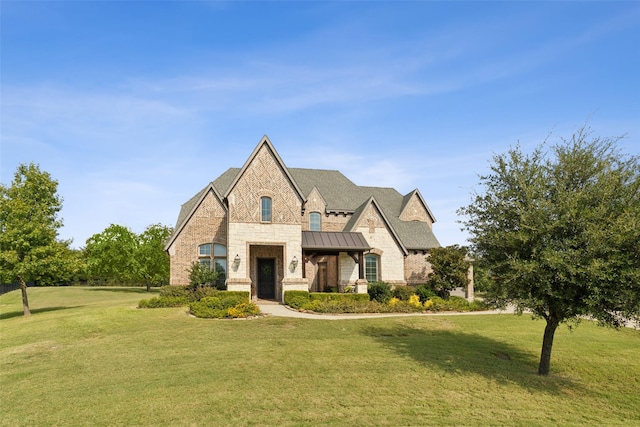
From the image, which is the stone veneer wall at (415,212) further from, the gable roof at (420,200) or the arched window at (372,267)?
the arched window at (372,267)

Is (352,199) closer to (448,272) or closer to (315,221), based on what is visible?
(315,221)

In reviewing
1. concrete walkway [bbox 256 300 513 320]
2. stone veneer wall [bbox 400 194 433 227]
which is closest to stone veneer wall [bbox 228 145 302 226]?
concrete walkway [bbox 256 300 513 320]

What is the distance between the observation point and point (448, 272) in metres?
32.2

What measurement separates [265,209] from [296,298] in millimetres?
6609

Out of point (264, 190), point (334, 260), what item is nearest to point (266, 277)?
point (334, 260)

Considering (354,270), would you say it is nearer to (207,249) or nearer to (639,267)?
(207,249)

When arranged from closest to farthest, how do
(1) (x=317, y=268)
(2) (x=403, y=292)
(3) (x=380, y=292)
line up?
(3) (x=380, y=292) → (2) (x=403, y=292) → (1) (x=317, y=268)

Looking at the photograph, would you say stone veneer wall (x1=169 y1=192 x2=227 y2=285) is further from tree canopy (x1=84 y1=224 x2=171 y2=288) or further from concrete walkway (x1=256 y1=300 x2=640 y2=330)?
tree canopy (x1=84 y1=224 x2=171 y2=288)

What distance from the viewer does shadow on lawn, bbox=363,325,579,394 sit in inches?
560

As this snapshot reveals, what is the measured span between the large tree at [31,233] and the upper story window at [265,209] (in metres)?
12.8

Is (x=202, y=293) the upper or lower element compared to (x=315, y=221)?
lower

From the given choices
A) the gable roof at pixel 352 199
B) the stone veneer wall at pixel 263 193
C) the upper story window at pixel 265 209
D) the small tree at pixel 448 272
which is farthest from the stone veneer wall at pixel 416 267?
the upper story window at pixel 265 209

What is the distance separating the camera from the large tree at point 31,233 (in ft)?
86.8

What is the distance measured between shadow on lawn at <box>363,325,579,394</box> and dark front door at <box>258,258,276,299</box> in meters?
13.1
